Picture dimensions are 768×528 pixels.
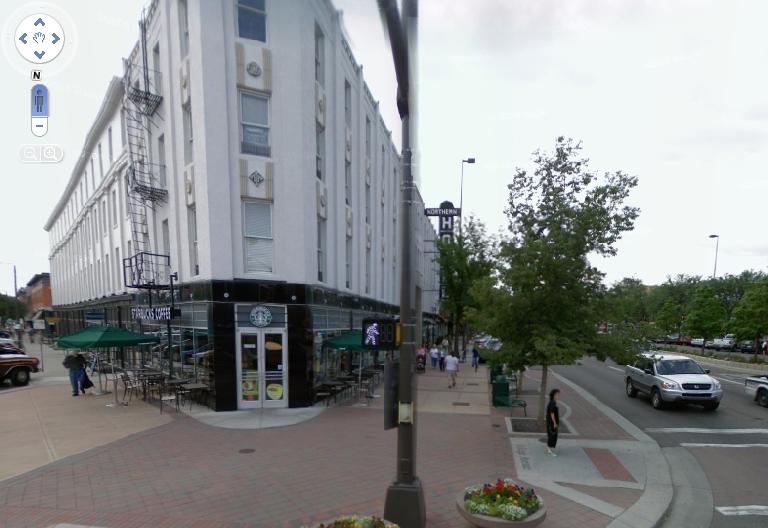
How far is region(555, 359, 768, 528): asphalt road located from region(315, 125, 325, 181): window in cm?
1266

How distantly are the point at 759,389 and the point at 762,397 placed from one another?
0.86 feet

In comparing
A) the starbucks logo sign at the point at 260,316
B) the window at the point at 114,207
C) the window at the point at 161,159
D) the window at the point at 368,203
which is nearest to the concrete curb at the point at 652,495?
the starbucks logo sign at the point at 260,316

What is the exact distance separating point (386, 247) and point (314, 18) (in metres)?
14.6

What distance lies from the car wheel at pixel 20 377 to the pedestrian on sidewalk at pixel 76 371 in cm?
508

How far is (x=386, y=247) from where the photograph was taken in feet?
86.0

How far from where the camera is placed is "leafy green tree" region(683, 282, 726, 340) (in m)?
36.8

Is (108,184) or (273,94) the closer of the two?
(273,94)

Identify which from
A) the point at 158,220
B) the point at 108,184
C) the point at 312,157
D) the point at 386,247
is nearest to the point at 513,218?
the point at 312,157

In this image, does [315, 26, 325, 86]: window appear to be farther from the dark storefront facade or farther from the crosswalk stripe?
the crosswalk stripe

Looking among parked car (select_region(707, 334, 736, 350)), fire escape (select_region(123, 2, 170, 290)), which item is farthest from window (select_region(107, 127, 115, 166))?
parked car (select_region(707, 334, 736, 350))

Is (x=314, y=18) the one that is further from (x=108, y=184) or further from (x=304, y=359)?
(x=108, y=184)

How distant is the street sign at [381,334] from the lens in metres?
5.44

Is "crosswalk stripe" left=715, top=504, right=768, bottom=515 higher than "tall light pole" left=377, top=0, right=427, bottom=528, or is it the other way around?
"tall light pole" left=377, top=0, right=427, bottom=528

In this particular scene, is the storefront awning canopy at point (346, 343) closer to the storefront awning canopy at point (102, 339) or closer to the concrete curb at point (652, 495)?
the storefront awning canopy at point (102, 339)
